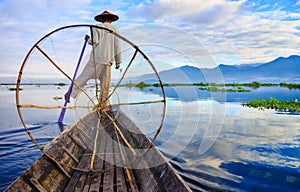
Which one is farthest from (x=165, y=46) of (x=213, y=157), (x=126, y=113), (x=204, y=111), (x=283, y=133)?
(x=204, y=111)

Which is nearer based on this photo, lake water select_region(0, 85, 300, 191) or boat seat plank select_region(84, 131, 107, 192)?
boat seat plank select_region(84, 131, 107, 192)

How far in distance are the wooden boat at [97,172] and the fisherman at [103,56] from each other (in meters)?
0.76

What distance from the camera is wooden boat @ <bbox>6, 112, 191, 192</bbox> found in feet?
6.25

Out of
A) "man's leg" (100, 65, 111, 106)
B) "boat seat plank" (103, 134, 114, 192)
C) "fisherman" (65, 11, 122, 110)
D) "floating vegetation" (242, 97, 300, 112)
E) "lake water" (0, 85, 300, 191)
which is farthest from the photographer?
"floating vegetation" (242, 97, 300, 112)

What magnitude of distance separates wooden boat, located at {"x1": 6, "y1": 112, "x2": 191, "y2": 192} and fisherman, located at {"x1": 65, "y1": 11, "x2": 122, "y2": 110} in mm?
758

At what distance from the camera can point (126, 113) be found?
520 cm

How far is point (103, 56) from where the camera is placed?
13.1 feet

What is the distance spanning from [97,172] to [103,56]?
1979mm

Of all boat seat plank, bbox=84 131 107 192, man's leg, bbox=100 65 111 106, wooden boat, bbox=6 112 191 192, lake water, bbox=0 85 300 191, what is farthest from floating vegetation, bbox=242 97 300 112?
wooden boat, bbox=6 112 191 192

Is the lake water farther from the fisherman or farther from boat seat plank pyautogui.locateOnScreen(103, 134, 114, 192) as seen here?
boat seat plank pyautogui.locateOnScreen(103, 134, 114, 192)

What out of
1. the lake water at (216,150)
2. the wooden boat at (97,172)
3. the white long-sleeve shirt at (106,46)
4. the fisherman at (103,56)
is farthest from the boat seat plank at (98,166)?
the white long-sleeve shirt at (106,46)

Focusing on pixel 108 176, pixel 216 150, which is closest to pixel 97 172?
pixel 108 176

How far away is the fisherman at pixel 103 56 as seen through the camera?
12.6 feet

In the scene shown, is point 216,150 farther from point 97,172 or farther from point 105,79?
point 97,172
